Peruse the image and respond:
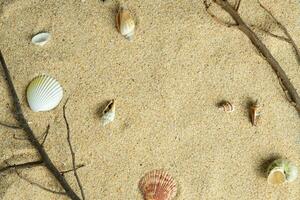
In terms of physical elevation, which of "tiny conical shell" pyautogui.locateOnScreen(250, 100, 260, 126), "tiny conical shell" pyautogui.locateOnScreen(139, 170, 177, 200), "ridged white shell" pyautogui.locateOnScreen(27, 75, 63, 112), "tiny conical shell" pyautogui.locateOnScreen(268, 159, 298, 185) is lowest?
"tiny conical shell" pyautogui.locateOnScreen(139, 170, 177, 200)

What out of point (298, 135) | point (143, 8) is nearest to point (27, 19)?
point (143, 8)

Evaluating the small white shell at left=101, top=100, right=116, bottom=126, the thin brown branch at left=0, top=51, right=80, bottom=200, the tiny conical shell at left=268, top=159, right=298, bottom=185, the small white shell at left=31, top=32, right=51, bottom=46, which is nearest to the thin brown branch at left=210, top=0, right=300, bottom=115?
the tiny conical shell at left=268, top=159, right=298, bottom=185

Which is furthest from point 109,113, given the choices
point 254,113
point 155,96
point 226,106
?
point 254,113

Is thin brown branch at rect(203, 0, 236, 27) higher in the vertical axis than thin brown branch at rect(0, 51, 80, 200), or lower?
higher

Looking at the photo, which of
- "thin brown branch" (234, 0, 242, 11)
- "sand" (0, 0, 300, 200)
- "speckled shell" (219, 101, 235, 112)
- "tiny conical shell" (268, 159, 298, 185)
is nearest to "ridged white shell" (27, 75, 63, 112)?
"sand" (0, 0, 300, 200)

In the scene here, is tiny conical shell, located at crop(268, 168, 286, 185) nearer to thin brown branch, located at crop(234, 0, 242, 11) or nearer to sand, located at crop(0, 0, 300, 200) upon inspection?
sand, located at crop(0, 0, 300, 200)

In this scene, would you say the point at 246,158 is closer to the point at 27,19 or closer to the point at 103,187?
the point at 103,187
